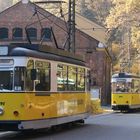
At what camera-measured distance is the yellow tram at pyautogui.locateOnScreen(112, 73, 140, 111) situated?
40.2 m

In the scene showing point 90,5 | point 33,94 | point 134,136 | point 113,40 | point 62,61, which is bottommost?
point 134,136

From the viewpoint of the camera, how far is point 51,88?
64.9ft

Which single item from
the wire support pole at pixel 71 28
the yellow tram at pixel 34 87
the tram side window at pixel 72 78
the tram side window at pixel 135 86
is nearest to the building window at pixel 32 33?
the tram side window at pixel 135 86

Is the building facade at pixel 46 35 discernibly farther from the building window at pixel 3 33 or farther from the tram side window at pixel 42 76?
the tram side window at pixel 42 76

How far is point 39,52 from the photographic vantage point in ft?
62.6

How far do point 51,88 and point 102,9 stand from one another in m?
74.6

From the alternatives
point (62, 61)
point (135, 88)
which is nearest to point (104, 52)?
point (135, 88)

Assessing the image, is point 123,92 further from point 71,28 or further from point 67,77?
point 67,77

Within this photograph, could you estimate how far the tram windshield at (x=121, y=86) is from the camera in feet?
133

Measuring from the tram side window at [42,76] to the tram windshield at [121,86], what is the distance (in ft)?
70.8

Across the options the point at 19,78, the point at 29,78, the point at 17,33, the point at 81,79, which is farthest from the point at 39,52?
the point at 17,33

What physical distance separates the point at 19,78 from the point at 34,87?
33.6 inches

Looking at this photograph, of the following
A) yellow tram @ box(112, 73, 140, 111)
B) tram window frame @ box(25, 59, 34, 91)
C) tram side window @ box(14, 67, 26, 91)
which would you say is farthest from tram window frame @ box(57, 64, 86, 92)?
yellow tram @ box(112, 73, 140, 111)

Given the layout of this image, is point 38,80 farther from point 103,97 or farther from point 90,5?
point 90,5
